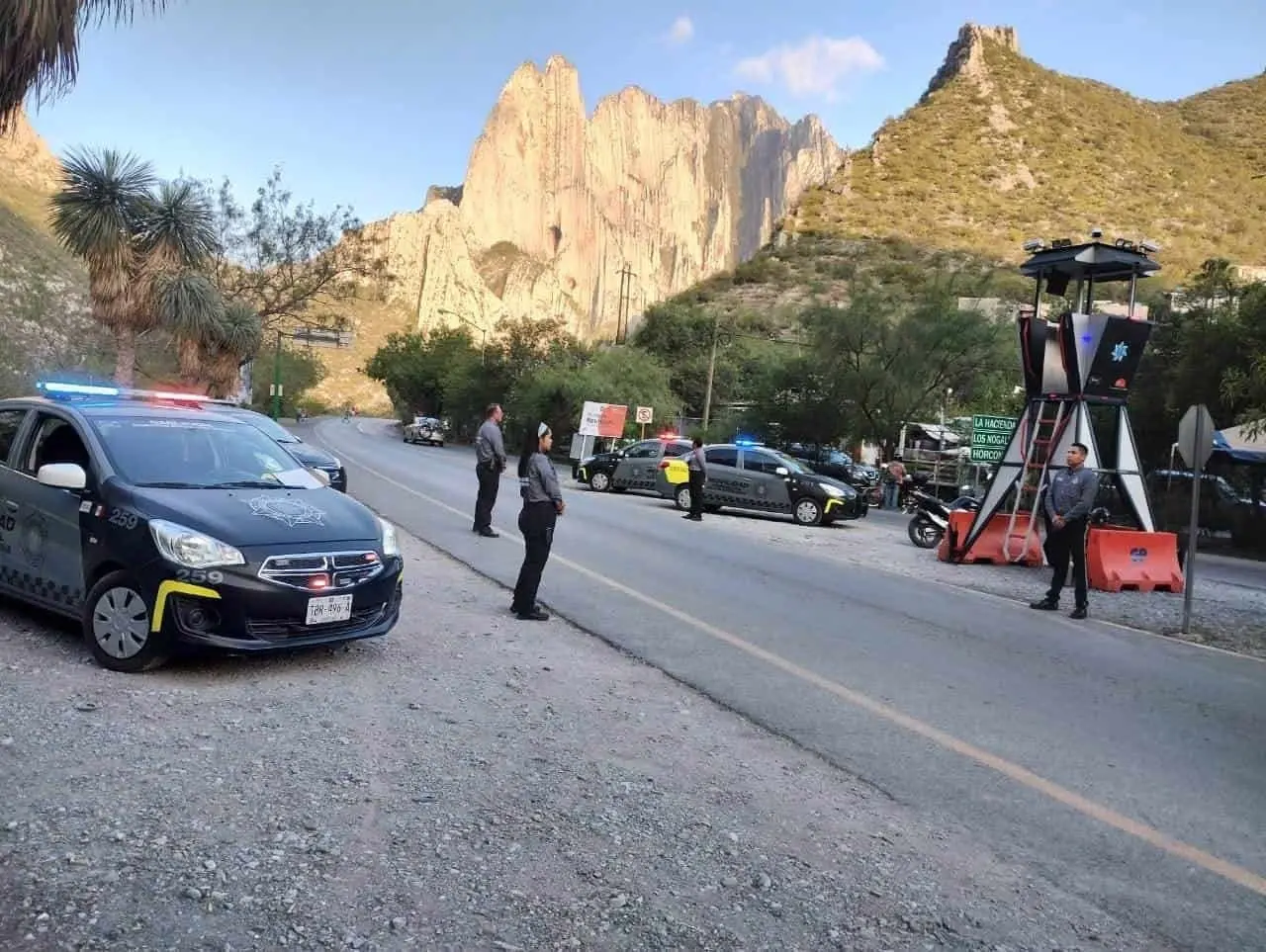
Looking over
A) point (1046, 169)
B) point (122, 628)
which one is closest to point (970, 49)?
point (1046, 169)

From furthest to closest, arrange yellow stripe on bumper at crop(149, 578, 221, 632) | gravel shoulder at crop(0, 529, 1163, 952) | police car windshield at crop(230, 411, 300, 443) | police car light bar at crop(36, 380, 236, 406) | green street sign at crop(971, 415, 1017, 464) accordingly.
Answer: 1. green street sign at crop(971, 415, 1017, 464)
2. police car windshield at crop(230, 411, 300, 443)
3. police car light bar at crop(36, 380, 236, 406)
4. yellow stripe on bumper at crop(149, 578, 221, 632)
5. gravel shoulder at crop(0, 529, 1163, 952)

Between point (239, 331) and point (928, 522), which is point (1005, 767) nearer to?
point (928, 522)

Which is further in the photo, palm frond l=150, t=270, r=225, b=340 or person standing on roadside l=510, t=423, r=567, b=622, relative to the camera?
palm frond l=150, t=270, r=225, b=340

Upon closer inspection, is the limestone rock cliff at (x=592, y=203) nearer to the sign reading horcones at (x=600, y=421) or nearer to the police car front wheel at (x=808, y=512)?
the sign reading horcones at (x=600, y=421)

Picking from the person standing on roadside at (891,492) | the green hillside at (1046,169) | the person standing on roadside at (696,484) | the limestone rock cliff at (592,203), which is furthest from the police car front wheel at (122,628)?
the limestone rock cliff at (592,203)

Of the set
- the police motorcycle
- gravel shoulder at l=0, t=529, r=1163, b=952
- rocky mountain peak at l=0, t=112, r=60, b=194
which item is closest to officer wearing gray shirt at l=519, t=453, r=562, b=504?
gravel shoulder at l=0, t=529, r=1163, b=952

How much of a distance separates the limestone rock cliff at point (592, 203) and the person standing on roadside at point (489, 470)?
131 metres

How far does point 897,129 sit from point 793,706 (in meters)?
79.9

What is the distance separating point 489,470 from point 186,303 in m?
11.0

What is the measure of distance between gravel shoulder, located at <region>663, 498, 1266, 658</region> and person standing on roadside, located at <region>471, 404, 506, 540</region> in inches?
189

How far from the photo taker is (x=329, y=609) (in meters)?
6.07

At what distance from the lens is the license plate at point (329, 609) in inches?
235

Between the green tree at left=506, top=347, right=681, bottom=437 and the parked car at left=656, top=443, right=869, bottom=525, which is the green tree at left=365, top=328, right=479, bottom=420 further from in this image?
the parked car at left=656, top=443, right=869, bottom=525

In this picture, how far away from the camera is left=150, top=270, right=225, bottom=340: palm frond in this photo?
22.2 m
